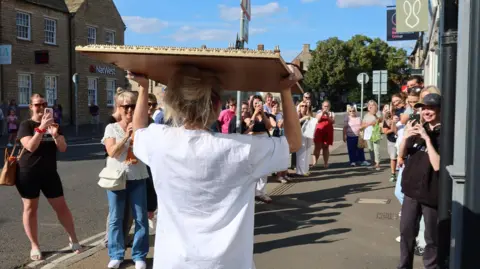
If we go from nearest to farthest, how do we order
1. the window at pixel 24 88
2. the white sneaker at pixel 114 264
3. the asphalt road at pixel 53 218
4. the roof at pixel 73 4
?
the white sneaker at pixel 114 264 → the asphalt road at pixel 53 218 → the window at pixel 24 88 → the roof at pixel 73 4

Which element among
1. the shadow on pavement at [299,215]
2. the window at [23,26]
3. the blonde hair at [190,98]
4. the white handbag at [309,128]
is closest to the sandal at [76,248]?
the shadow on pavement at [299,215]

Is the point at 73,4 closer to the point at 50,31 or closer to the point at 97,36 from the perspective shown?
the point at 97,36

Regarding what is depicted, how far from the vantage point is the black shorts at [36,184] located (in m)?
5.22

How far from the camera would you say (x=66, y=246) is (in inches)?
230

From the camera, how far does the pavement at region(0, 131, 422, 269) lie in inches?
209

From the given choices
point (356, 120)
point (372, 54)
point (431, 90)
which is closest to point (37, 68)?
point (356, 120)

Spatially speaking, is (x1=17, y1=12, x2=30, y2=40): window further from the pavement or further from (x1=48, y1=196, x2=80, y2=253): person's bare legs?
(x1=48, y1=196, x2=80, y2=253): person's bare legs

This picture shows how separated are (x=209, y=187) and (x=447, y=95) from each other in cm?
208

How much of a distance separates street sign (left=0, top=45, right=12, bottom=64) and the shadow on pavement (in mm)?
20360

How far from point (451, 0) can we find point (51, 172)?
165 inches

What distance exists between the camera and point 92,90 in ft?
112

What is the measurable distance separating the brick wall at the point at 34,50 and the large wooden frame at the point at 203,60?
2697 centimetres

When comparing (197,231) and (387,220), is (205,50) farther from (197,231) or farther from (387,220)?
(387,220)

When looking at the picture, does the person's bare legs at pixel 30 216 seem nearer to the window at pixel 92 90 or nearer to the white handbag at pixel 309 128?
the white handbag at pixel 309 128
